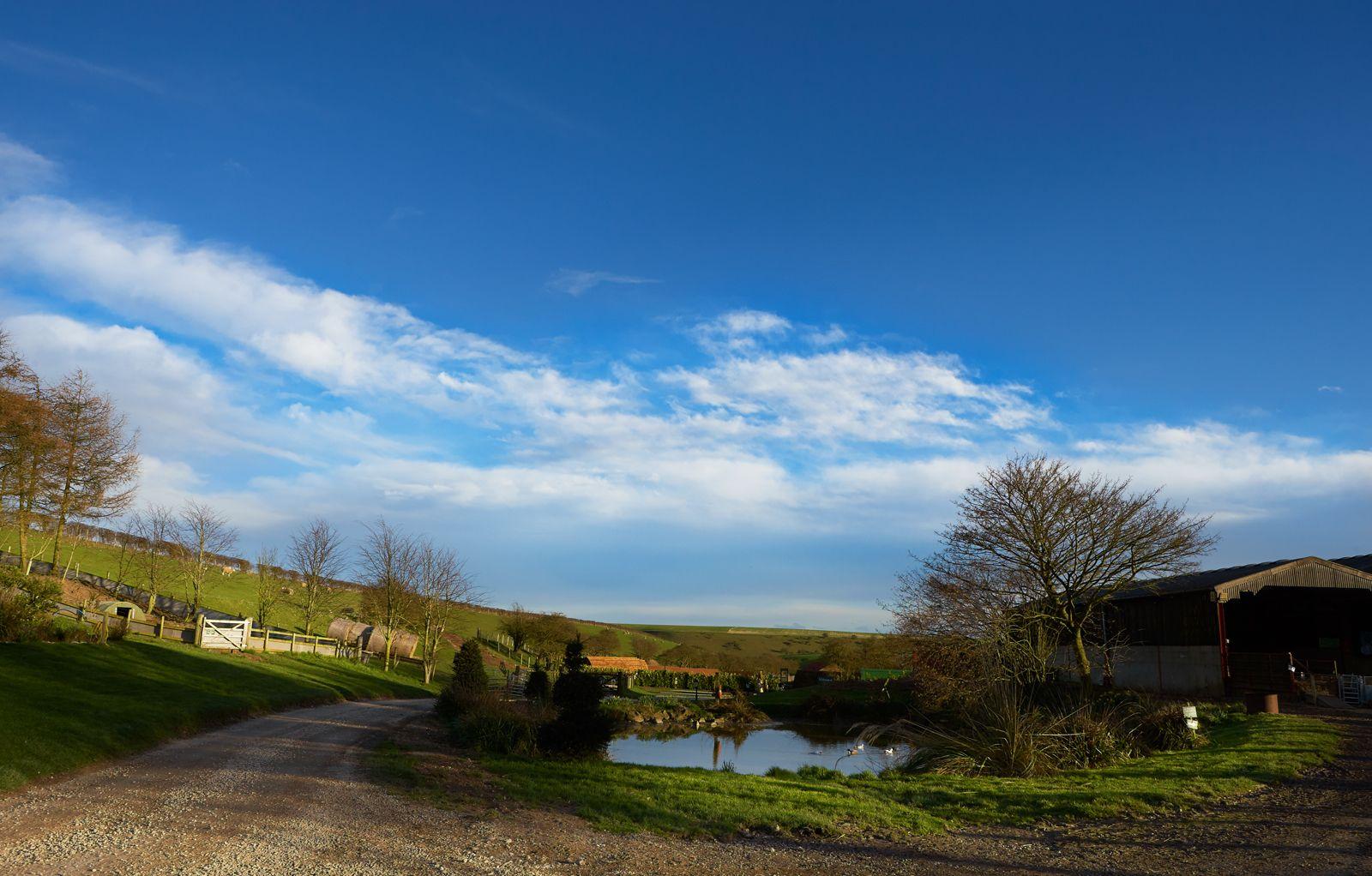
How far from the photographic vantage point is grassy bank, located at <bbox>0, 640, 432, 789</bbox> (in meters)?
12.8

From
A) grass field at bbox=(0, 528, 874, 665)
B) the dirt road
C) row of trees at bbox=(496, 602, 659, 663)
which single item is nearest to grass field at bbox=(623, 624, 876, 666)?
grass field at bbox=(0, 528, 874, 665)

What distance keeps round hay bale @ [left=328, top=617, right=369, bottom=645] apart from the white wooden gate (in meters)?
19.4

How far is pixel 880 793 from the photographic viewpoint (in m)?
13.5

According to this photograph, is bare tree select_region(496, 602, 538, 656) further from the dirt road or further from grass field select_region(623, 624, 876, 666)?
the dirt road

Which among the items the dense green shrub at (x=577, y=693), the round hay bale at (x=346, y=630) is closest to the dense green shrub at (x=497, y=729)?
the dense green shrub at (x=577, y=693)

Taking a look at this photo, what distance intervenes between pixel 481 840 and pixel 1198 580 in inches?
1349

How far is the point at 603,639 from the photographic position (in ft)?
238

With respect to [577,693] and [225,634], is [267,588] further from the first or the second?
[577,693]

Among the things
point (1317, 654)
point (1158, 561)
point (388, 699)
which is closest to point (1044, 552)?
point (1158, 561)

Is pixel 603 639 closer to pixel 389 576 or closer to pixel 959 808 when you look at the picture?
pixel 389 576

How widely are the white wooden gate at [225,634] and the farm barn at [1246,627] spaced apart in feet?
111

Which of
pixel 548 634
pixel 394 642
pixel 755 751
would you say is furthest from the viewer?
pixel 548 634

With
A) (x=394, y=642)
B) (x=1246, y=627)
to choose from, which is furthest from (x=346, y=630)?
(x=1246, y=627)

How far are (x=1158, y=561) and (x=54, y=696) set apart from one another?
101 ft
